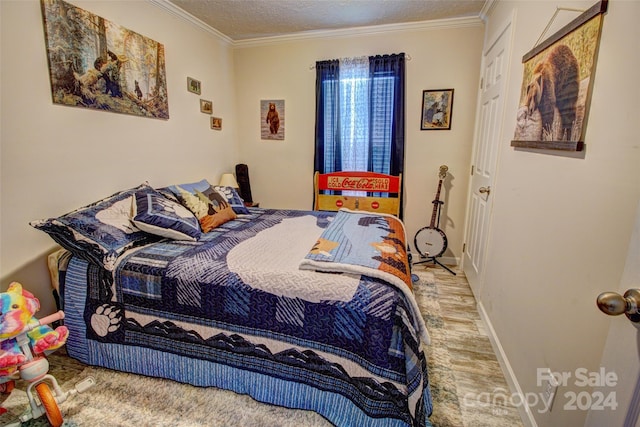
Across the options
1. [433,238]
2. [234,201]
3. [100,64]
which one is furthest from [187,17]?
[433,238]

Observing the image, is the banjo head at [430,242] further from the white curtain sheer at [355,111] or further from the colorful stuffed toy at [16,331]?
the colorful stuffed toy at [16,331]

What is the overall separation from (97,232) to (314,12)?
258cm

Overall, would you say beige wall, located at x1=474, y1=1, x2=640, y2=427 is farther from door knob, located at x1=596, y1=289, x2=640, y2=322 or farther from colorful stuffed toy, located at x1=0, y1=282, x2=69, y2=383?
colorful stuffed toy, located at x1=0, y1=282, x2=69, y2=383

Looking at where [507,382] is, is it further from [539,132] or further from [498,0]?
[498,0]

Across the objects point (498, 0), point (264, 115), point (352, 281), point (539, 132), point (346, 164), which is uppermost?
point (498, 0)

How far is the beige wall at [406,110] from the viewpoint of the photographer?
309 centimetres

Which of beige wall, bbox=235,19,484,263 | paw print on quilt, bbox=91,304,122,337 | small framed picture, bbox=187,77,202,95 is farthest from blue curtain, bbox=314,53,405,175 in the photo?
paw print on quilt, bbox=91,304,122,337

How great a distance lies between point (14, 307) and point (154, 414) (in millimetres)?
809

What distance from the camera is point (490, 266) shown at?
87.2 inches

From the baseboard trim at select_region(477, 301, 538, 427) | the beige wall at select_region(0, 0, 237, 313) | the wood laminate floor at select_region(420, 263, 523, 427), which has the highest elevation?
the beige wall at select_region(0, 0, 237, 313)

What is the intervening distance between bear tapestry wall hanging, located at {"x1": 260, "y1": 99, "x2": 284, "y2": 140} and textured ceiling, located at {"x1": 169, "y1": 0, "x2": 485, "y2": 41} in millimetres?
777

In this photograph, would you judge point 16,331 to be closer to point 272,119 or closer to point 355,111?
point 272,119

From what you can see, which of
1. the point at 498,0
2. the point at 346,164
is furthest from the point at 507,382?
the point at 498,0

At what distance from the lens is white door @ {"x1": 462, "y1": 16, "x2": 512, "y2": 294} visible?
7.44 ft
